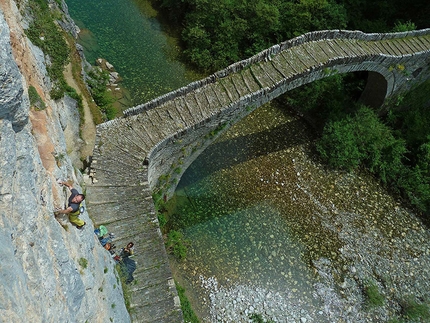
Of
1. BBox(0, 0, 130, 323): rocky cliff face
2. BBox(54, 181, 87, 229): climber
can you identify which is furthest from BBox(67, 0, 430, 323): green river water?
BBox(54, 181, 87, 229): climber

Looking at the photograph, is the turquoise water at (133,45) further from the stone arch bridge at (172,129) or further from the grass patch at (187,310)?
the grass patch at (187,310)

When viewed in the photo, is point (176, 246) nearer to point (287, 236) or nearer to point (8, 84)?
point (287, 236)

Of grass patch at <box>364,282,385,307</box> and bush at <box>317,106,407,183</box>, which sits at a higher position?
bush at <box>317,106,407,183</box>

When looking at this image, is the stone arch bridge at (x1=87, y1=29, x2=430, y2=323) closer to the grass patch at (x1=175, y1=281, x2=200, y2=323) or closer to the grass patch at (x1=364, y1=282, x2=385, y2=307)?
the grass patch at (x1=175, y1=281, x2=200, y2=323)

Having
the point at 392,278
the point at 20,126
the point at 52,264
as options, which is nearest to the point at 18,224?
the point at 52,264

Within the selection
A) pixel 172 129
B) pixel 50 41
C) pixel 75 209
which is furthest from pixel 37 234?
pixel 50 41

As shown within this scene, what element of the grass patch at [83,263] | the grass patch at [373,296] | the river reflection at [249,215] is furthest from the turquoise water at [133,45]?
the grass patch at [373,296]
